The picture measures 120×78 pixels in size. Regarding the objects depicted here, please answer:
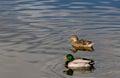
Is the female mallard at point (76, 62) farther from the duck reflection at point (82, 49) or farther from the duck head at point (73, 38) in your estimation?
the duck head at point (73, 38)

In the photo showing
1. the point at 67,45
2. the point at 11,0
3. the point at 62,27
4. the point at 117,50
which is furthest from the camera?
the point at 11,0

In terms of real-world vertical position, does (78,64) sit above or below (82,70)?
above

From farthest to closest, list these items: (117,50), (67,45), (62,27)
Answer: (62,27)
(67,45)
(117,50)

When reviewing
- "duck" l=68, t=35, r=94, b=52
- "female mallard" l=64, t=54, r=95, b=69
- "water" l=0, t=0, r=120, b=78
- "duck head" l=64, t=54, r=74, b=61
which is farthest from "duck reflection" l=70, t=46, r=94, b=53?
"female mallard" l=64, t=54, r=95, b=69

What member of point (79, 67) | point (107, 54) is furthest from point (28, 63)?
point (107, 54)

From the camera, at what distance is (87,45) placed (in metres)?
22.0

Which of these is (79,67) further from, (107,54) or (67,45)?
(67,45)

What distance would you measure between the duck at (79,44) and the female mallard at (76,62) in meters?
2.43

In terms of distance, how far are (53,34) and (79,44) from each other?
1897mm

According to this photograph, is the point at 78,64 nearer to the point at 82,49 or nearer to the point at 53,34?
the point at 82,49

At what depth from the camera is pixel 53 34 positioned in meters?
24.1

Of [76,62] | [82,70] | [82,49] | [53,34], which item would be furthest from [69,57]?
[53,34]

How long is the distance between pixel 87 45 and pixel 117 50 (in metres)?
1.75

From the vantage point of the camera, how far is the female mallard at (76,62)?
60.5ft
